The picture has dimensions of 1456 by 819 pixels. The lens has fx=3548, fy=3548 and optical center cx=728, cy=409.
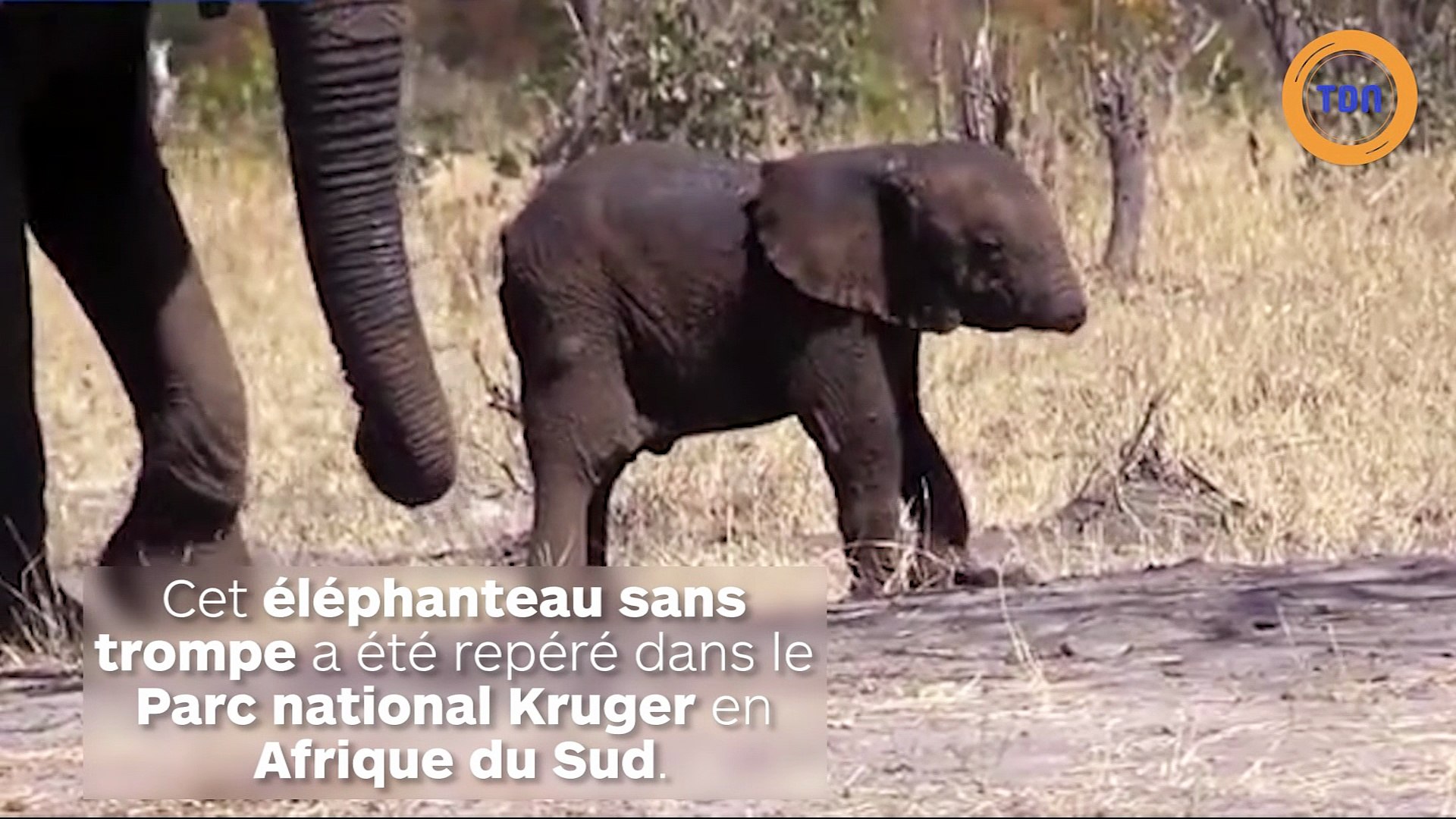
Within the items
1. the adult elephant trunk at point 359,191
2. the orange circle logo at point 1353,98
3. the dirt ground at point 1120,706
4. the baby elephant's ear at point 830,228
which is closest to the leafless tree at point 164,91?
the orange circle logo at point 1353,98

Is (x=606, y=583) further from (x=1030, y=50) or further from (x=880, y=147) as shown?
(x=1030, y=50)

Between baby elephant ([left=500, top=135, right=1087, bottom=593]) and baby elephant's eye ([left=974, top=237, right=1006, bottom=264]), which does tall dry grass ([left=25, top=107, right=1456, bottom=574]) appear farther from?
baby elephant's eye ([left=974, top=237, right=1006, bottom=264])

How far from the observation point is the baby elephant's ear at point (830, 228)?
29.5ft

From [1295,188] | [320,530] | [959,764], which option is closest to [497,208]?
[1295,188]

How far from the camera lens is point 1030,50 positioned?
23297 mm

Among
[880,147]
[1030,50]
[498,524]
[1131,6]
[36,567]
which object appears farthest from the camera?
[1030,50]

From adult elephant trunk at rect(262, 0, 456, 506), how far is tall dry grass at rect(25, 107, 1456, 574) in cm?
243

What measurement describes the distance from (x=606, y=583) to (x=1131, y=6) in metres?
11.5

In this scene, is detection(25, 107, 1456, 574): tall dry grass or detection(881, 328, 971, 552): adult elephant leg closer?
detection(881, 328, 971, 552): adult elephant leg

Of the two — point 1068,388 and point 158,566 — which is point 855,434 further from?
point 1068,388

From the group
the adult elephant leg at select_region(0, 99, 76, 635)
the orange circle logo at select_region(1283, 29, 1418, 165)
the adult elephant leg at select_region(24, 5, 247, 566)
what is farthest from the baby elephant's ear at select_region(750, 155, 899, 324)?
the orange circle logo at select_region(1283, 29, 1418, 165)

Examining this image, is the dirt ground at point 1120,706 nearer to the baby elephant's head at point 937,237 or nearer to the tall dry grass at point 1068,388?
the baby elephant's head at point 937,237

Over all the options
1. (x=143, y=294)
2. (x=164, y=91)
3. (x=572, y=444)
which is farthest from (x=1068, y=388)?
(x=164, y=91)

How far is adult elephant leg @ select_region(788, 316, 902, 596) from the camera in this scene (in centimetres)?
903
